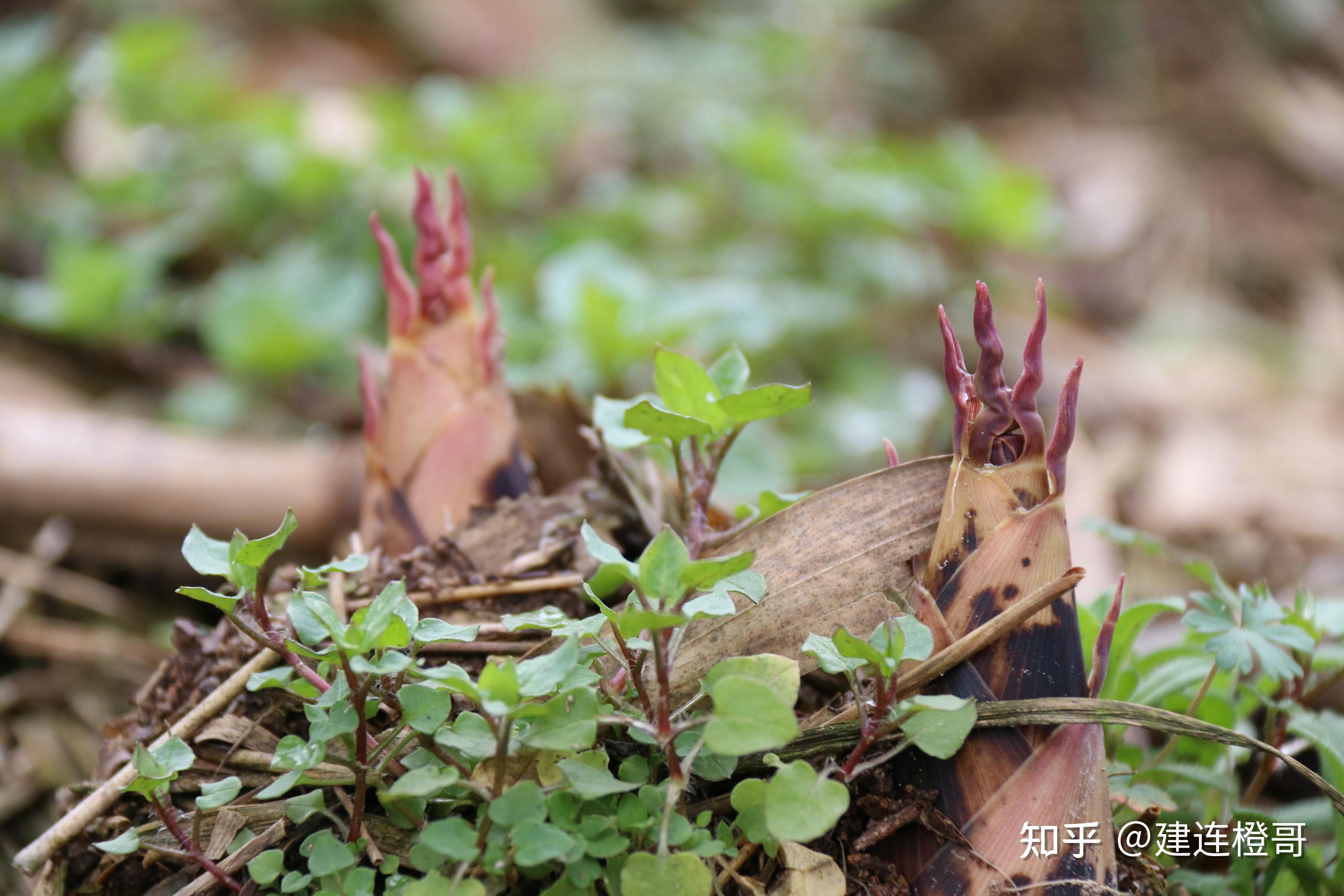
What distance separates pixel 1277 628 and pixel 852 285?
85.9 inches

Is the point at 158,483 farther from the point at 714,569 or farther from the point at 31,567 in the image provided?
the point at 714,569

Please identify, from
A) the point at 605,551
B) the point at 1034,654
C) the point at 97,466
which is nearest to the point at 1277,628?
the point at 1034,654

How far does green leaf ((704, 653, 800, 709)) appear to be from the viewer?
2.68ft

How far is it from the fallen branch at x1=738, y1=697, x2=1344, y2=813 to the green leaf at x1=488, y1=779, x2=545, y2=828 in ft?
0.72

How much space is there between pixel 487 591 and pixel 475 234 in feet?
7.04

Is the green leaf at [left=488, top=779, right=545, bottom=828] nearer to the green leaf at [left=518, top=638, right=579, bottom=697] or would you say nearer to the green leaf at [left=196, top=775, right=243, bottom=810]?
the green leaf at [left=518, top=638, right=579, bottom=697]

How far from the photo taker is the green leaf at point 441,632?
2.77 feet

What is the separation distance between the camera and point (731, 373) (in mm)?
1027

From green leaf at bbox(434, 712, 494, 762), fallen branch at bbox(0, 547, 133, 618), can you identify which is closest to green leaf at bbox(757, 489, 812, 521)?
green leaf at bbox(434, 712, 494, 762)

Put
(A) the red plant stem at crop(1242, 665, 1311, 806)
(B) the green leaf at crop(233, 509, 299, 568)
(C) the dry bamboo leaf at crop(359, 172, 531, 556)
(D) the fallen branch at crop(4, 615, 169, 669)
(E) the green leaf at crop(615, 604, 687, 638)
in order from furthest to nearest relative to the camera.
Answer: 1. (D) the fallen branch at crop(4, 615, 169, 669)
2. (C) the dry bamboo leaf at crop(359, 172, 531, 556)
3. (A) the red plant stem at crop(1242, 665, 1311, 806)
4. (B) the green leaf at crop(233, 509, 299, 568)
5. (E) the green leaf at crop(615, 604, 687, 638)

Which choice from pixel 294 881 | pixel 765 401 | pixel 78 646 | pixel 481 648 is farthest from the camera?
pixel 78 646

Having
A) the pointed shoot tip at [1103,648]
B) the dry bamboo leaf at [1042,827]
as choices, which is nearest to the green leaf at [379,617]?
the dry bamboo leaf at [1042,827]

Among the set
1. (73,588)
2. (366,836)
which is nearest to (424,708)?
(366,836)

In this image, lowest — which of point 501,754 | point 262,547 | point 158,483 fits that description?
point 158,483
